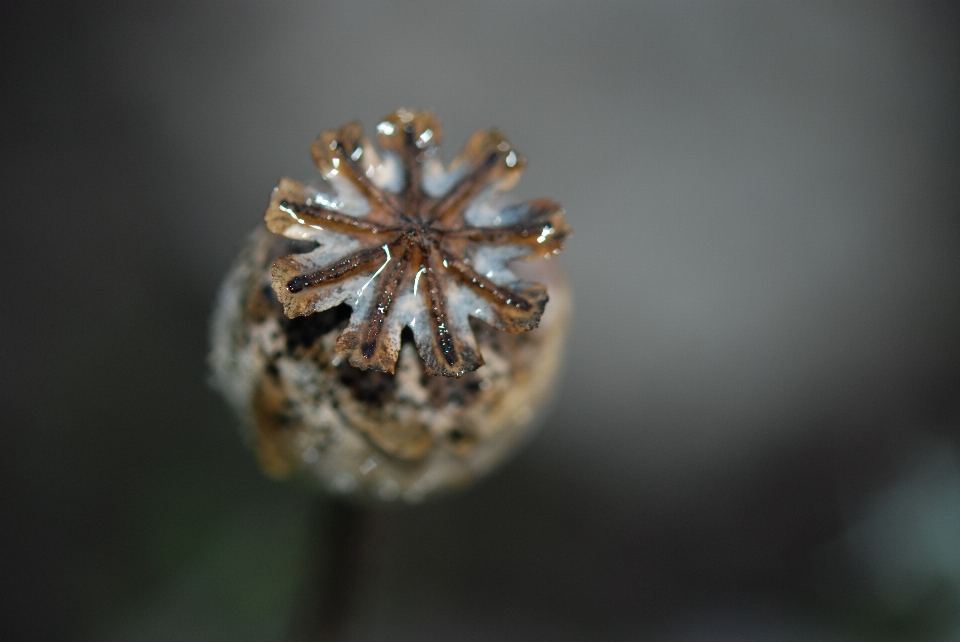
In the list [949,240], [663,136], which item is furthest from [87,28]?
[949,240]

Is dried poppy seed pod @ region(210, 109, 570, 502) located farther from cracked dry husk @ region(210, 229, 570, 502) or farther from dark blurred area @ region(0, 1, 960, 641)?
dark blurred area @ region(0, 1, 960, 641)

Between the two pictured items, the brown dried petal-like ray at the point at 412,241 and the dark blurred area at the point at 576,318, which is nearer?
the brown dried petal-like ray at the point at 412,241

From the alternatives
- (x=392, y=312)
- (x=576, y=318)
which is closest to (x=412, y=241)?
(x=392, y=312)

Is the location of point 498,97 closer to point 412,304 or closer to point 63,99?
point 63,99

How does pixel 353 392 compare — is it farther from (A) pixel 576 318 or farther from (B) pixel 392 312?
(A) pixel 576 318

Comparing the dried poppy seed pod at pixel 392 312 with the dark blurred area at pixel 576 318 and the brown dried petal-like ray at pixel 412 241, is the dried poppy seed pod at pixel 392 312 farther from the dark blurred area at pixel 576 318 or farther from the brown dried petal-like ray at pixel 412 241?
the dark blurred area at pixel 576 318

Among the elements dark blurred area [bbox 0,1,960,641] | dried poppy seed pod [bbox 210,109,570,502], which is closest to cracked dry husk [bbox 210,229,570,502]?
dried poppy seed pod [bbox 210,109,570,502]

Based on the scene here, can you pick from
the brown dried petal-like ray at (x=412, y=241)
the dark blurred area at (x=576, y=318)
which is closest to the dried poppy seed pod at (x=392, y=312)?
the brown dried petal-like ray at (x=412, y=241)
